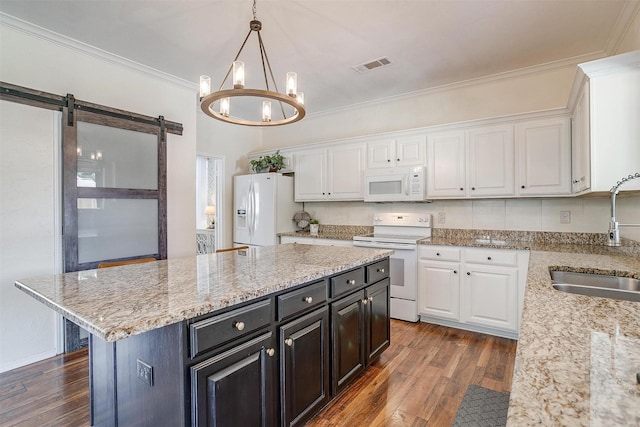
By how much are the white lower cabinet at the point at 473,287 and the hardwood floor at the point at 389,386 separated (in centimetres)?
22

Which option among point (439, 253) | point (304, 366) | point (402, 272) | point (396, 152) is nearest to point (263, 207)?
point (396, 152)

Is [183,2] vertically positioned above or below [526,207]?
above

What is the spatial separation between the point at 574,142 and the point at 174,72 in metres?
4.02

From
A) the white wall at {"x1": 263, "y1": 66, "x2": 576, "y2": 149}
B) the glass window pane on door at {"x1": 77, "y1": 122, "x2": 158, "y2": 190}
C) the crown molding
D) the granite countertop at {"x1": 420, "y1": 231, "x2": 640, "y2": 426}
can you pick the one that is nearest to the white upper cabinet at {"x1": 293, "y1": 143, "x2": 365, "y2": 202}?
the white wall at {"x1": 263, "y1": 66, "x2": 576, "y2": 149}

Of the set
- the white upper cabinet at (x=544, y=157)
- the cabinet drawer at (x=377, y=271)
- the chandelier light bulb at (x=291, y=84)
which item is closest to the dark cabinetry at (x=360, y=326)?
the cabinet drawer at (x=377, y=271)

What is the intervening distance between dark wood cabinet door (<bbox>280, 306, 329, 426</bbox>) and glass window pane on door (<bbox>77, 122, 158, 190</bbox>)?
2.57 m

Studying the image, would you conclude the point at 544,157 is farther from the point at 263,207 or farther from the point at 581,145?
the point at 263,207

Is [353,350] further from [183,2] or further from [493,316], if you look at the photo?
[183,2]

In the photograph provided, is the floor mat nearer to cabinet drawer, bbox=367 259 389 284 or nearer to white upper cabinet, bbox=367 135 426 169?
cabinet drawer, bbox=367 259 389 284

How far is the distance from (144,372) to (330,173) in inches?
138

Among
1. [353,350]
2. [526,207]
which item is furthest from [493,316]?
[353,350]

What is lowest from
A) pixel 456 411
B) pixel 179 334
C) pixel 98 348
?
pixel 456 411

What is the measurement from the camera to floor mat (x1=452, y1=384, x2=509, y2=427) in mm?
1710

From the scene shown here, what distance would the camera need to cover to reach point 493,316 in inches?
124
